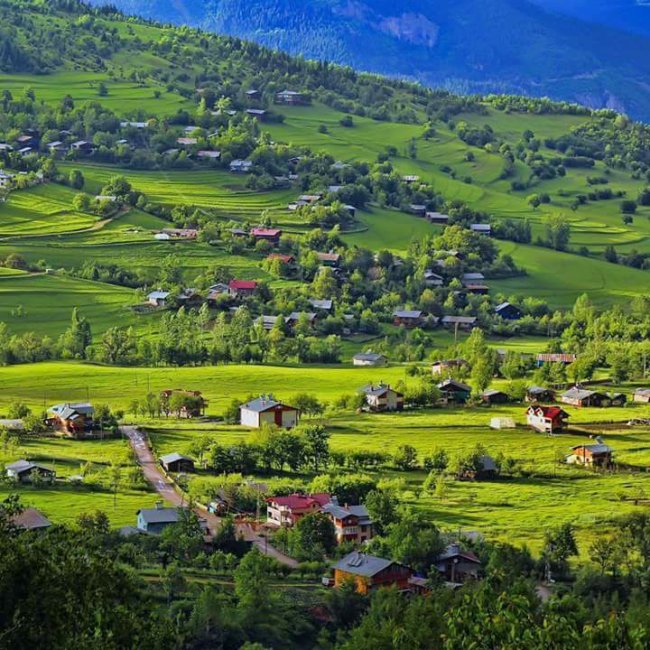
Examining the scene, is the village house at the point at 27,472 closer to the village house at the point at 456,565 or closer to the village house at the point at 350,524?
the village house at the point at 350,524

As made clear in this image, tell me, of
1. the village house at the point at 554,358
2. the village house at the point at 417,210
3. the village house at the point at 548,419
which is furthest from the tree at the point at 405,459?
the village house at the point at 417,210

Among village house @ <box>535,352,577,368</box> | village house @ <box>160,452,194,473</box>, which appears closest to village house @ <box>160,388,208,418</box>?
village house @ <box>160,452,194,473</box>

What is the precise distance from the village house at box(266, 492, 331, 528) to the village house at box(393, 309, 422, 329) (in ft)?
134

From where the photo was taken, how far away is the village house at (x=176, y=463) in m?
51.7

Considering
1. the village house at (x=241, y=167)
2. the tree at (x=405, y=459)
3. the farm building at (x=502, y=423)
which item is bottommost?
the tree at (x=405, y=459)

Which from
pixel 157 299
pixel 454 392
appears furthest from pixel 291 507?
pixel 157 299

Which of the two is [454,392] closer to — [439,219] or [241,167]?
[439,219]

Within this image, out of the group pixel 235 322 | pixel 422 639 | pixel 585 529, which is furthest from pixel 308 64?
pixel 422 639

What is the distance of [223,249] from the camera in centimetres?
9619

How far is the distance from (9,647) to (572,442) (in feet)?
120

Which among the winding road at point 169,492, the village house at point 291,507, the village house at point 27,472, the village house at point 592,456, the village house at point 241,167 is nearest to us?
the winding road at point 169,492

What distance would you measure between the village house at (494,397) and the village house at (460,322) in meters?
22.6

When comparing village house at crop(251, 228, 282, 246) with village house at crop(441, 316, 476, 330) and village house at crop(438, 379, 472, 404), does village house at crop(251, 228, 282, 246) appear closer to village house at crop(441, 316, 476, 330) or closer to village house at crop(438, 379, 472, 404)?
village house at crop(441, 316, 476, 330)

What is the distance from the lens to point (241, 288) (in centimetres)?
8825
